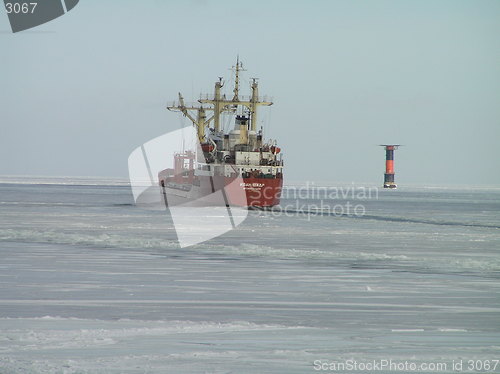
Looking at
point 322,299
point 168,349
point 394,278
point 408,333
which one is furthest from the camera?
point 394,278

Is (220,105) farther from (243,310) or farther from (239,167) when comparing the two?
(243,310)

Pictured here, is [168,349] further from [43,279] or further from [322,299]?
[43,279]

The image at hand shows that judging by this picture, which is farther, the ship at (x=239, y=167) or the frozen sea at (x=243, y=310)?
the ship at (x=239, y=167)

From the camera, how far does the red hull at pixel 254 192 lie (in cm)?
7019

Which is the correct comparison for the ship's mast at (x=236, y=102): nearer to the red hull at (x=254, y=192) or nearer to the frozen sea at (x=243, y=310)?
the red hull at (x=254, y=192)

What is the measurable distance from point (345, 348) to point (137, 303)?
14.3ft

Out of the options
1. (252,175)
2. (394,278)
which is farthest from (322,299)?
(252,175)

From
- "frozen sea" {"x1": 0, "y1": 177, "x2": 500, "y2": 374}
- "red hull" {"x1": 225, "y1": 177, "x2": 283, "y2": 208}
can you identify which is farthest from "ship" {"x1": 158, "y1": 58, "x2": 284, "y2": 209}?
"frozen sea" {"x1": 0, "y1": 177, "x2": 500, "y2": 374}

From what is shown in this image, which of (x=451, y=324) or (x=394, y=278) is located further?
(x=394, y=278)

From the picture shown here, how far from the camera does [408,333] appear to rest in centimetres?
1055

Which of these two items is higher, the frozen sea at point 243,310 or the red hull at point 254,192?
the frozen sea at point 243,310

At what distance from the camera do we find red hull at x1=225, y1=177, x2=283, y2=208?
230ft

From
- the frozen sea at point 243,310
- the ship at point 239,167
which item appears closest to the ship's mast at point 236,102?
the ship at point 239,167

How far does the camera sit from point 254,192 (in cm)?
7038
